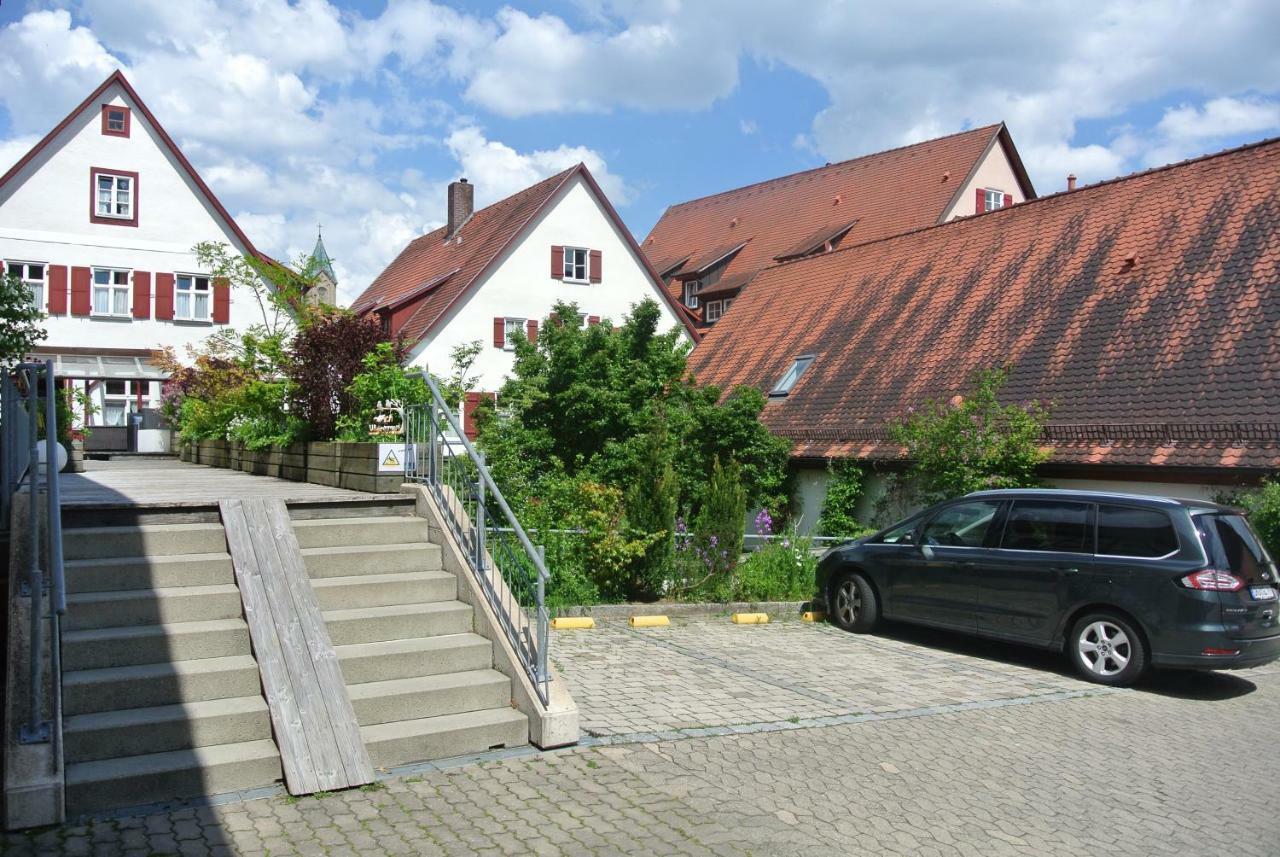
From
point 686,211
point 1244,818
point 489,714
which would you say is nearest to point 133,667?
point 489,714

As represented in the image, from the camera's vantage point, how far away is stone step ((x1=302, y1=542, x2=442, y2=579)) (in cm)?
795

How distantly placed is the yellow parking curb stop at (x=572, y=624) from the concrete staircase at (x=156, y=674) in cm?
453

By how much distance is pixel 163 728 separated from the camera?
6.09m

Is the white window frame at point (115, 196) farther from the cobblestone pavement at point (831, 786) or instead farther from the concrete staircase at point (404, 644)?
the cobblestone pavement at point (831, 786)

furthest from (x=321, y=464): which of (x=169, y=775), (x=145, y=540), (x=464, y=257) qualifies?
(x=464, y=257)

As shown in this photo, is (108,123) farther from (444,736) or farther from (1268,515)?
(1268,515)

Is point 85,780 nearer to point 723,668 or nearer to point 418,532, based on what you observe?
point 418,532

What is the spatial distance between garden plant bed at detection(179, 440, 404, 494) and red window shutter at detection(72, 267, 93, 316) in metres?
21.9

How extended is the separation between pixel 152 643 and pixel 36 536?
3.08 feet

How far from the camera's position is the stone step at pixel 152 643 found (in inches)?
→ 255

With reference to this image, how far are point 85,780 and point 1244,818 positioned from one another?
6463mm

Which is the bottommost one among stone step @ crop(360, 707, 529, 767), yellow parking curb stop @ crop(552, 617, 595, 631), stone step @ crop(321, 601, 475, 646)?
yellow parking curb stop @ crop(552, 617, 595, 631)

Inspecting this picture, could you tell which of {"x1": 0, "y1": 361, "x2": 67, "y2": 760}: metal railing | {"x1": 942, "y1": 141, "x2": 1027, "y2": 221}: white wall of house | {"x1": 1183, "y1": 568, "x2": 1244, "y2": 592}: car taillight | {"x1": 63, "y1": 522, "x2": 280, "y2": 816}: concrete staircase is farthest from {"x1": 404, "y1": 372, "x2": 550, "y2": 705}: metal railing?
{"x1": 942, "y1": 141, "x2": 1027, "y2": 221}: white wall of house

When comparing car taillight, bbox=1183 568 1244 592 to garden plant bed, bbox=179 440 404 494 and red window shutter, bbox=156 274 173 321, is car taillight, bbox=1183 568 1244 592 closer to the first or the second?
garden plant bed, bbox=179 440 404 494
